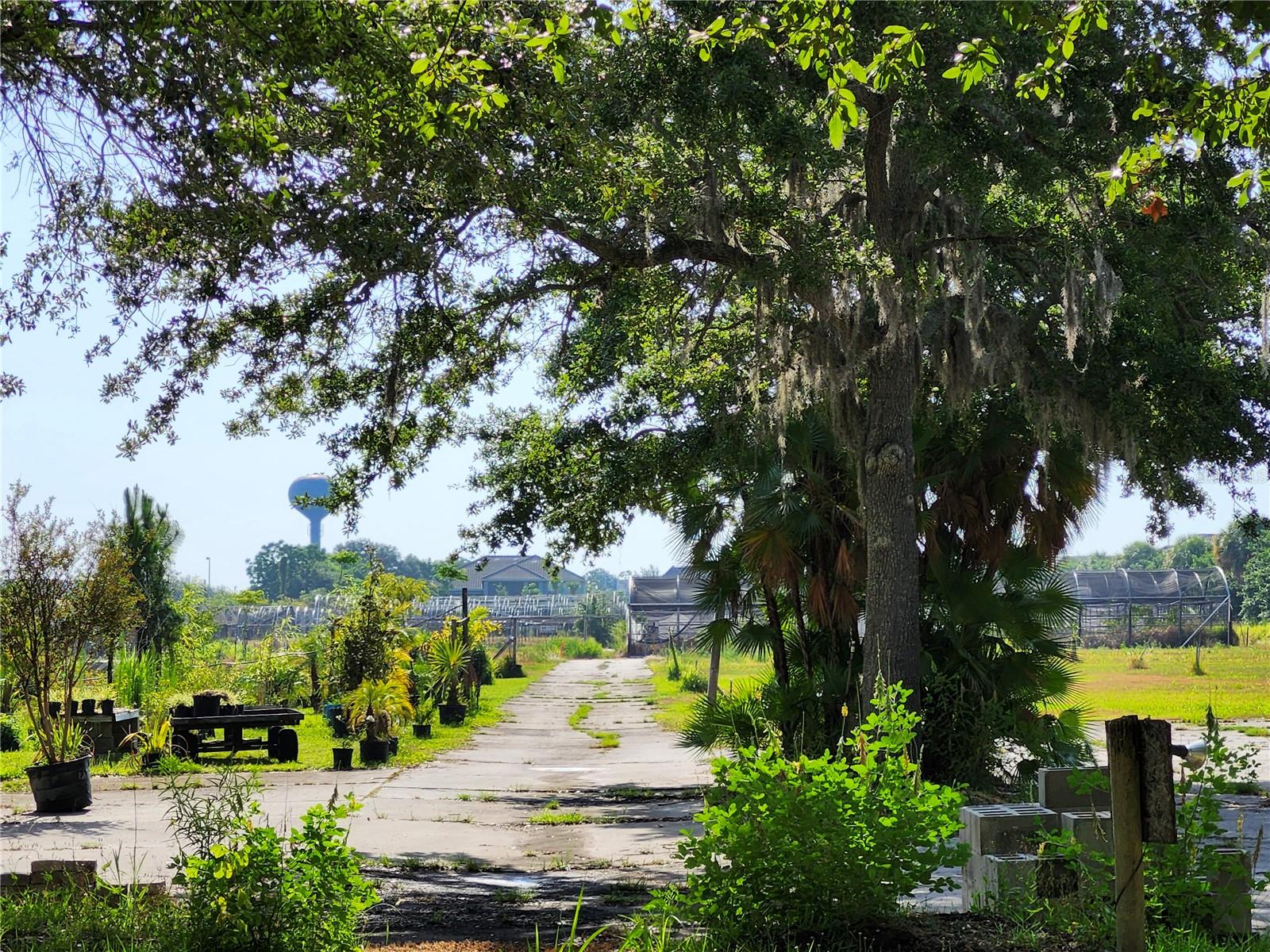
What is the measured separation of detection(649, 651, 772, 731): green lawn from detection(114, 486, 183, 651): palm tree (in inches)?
392

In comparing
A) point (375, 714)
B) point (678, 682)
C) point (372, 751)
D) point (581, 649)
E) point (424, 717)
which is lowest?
point (581, 649)

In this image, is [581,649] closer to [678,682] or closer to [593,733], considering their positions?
[678,682]

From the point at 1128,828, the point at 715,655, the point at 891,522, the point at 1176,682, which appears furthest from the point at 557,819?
the point at 1176,682

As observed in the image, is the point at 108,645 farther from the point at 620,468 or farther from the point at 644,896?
the point at 644,896

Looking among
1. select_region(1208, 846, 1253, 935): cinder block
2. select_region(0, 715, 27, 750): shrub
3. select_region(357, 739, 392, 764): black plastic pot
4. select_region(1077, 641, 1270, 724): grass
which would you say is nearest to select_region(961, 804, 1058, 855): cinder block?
select_region(1208, 846, 1253, 935): cinder block

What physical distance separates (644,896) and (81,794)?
240 inches

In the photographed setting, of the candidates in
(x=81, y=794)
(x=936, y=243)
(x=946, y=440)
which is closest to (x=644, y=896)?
(x=81, y=794)

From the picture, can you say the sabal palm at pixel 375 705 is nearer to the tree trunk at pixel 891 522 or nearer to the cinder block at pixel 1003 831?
the tree trunk at pixel 891 522

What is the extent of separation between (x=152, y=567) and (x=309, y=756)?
37.8ft

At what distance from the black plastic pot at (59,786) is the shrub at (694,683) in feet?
55.3

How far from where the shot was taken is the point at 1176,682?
25.0m

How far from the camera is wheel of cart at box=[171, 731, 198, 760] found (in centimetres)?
1401

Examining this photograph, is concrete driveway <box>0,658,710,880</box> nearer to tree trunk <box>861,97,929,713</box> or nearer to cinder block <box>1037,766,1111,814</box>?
tree trunk <box>861,97,929,713</box>

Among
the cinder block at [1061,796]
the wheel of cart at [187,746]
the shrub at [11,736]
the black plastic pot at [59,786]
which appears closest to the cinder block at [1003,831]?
the cinder block at [1061,796]
